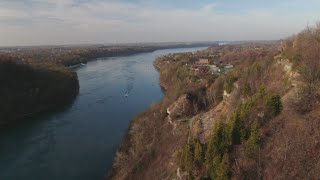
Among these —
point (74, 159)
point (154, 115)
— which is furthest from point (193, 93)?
point (74, 159)

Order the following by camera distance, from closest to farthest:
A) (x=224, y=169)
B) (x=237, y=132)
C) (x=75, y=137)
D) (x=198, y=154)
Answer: (x=224, y=169)
(x=237, y=132)
(x=198, y=154)
(x=75, y=137)

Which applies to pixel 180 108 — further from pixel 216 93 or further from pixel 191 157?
pixel 191 157

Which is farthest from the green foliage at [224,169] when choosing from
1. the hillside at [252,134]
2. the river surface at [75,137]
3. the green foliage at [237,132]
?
the river surface at [75,137]

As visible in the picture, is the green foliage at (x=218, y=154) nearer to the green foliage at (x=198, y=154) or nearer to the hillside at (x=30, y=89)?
the green foliage at (x=198, y=154)

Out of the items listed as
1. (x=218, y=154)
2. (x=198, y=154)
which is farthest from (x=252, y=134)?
(x=198, y=154)

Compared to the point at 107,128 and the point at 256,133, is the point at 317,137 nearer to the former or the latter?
the point at 256,133

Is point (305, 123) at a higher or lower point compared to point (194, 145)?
higher
